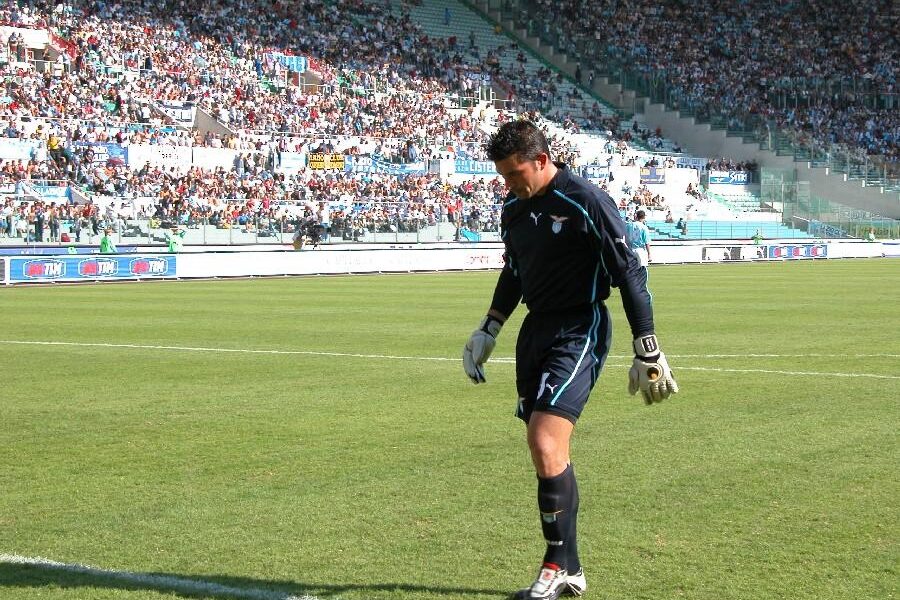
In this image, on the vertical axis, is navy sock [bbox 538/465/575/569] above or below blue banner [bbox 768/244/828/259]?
above

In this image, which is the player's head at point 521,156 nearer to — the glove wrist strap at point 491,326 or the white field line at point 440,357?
the glove wrist strap at point 491,326

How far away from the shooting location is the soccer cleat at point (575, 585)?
5.45 meters

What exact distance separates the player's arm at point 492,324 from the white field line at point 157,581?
57.0 inches

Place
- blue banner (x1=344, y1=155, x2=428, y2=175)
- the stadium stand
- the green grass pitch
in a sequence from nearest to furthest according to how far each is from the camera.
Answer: the green grass pitch → the stadium stand → blue banner (x1=344, y1=155, x2=428, y2=175)

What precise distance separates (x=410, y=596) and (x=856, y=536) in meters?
2.47

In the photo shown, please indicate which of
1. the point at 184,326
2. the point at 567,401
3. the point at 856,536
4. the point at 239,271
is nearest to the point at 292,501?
the point at 567,401

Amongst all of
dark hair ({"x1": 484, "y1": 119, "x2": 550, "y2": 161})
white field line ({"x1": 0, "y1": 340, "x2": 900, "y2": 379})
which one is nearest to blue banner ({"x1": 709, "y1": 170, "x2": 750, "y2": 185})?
white field line ({"x1": 0, "y1": 340, "x2": 900, "y2": 379})

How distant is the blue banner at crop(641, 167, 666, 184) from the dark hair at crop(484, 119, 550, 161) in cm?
5587

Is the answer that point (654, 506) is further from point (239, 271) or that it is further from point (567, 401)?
point (239, 271)

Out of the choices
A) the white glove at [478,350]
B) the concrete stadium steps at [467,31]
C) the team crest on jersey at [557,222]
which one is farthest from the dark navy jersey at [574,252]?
the concrete stadium steps at [467,31]

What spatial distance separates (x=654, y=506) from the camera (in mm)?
7012

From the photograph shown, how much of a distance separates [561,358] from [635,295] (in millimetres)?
453

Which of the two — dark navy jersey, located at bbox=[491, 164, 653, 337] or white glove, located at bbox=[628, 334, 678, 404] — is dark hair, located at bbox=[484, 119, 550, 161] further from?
white glove, located at bbox=[628, 334, 678, 404]

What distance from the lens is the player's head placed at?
5410mm
